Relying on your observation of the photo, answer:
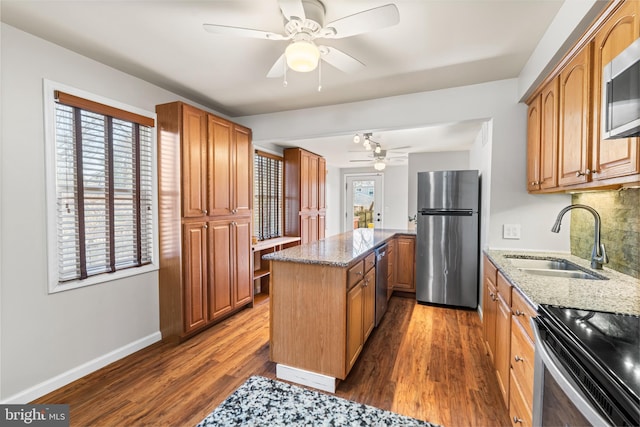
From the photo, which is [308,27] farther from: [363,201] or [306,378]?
[363,201]

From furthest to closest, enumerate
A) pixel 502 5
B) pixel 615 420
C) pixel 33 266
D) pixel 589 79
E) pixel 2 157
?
pixel 33 266
pixel 2 157
pixel 502 5
pixel 589 79
pixel 615 420

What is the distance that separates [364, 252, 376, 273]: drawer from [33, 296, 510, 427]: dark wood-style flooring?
758mm

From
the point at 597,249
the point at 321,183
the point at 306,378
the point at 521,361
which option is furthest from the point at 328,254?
the point at 321,183

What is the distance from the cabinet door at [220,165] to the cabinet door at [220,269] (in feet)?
0.65

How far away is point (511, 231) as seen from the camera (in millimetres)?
2557

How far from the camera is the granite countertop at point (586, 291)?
1211 mm

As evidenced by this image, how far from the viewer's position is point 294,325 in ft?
7.16

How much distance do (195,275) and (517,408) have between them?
8.65 feet

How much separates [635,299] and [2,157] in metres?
3.49

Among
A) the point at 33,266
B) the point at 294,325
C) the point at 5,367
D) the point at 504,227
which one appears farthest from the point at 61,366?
the point at 504,227

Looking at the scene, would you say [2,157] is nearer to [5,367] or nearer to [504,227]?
[5,367]

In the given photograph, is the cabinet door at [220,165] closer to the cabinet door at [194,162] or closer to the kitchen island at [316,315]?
the cabinet door at [194,162]

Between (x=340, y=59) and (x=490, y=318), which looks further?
(x=490, y=318)

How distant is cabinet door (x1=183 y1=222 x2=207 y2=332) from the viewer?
2717 mm
